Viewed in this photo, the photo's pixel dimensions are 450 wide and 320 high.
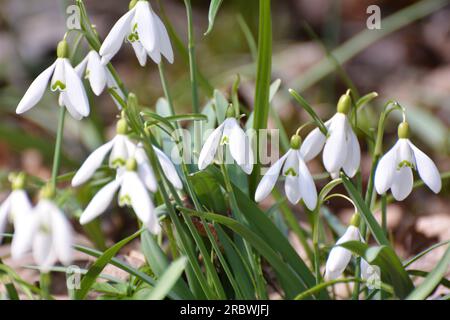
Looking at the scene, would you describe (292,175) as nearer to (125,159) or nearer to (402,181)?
(402,181)

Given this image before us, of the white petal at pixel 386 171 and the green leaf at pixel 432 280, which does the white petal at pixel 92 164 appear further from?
the green leaf at pixel 432 280

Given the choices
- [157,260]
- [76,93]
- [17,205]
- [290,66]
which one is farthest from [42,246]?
[290,66]

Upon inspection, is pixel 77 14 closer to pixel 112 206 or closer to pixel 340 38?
pixel 112 206

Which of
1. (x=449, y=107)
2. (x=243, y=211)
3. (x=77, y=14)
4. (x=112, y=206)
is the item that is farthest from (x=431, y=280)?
(x=449, y=107)

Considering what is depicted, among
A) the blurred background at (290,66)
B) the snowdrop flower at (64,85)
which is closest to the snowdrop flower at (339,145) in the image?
the snowdrop flower at (64,85)

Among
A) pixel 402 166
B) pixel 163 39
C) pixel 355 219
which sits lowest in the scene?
pixel 355 219
